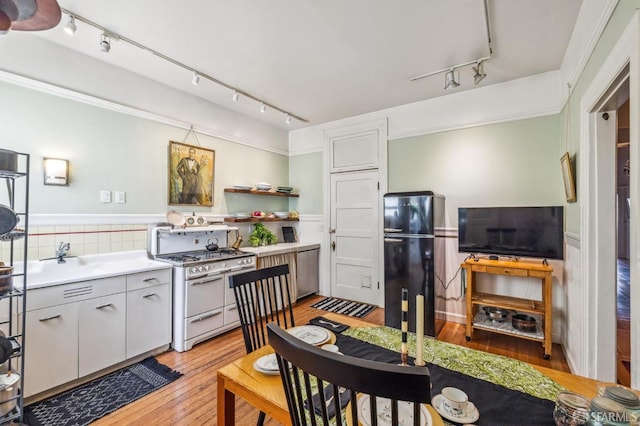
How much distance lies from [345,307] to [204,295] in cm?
196

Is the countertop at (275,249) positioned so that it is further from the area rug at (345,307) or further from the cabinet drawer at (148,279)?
the cabinet drawer at (148,279)

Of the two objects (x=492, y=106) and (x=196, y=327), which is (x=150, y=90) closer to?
(x=196, y=327)

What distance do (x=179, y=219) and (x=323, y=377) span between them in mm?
3131

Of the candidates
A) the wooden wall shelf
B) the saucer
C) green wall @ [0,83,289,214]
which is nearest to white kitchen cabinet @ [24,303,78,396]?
green wall @ [0,83,289,214]

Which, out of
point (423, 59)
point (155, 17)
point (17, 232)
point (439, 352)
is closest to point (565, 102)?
point (423, 59)

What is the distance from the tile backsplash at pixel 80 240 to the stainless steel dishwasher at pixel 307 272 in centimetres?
204

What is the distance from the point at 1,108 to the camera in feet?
7.48

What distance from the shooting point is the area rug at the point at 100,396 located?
6.30ft

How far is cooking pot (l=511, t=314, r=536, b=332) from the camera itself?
286cm

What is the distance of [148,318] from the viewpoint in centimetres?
266

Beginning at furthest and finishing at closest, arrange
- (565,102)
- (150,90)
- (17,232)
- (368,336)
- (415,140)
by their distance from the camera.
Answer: (415,140) < (150,90) < (565,102) < (17,232) < (368,336)

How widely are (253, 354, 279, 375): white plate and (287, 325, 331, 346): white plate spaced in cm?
21

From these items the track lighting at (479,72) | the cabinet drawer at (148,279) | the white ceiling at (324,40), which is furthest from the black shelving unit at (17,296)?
the track lighting at (479,72)

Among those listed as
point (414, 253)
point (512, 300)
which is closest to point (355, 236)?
point (414, 253)
